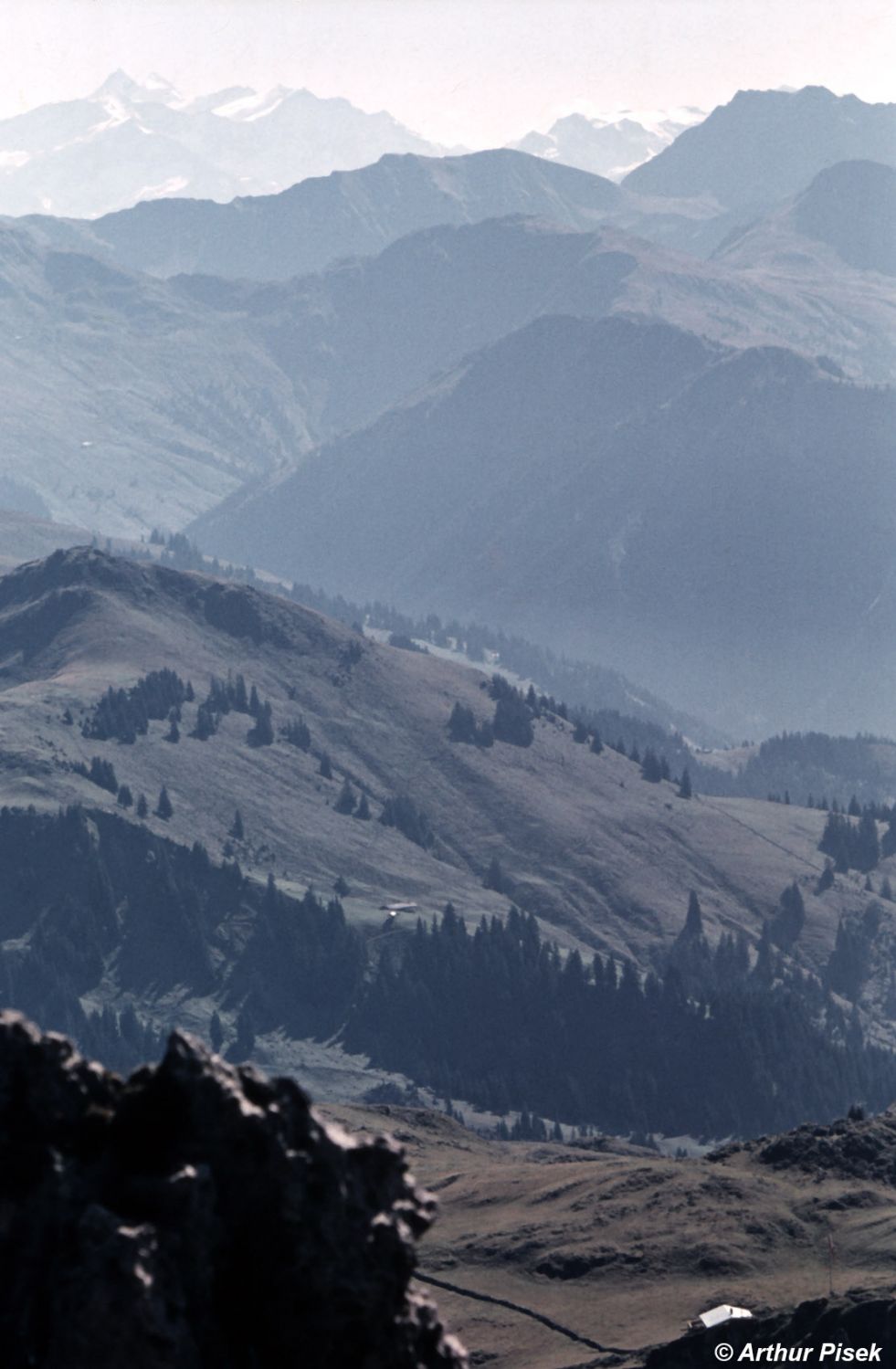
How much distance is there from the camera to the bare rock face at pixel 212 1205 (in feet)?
114

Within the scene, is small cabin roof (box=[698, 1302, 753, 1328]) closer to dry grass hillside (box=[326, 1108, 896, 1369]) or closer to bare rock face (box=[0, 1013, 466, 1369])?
dry grass hillside (box=[326, 1108, 896, 1369])

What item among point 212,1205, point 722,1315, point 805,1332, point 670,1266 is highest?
point 212,1205

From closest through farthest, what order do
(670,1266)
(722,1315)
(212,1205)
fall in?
(212,1205) → (722,1315) → (670,1266)

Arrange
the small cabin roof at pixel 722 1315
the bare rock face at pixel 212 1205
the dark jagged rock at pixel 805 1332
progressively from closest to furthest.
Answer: the bare rock face at pixel 212 1205
the dark jagged rock at pixel 805 1332
the small cabin roof at pixel 722 1315

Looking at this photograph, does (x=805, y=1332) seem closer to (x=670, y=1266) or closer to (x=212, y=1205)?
(x=670, y=1266)

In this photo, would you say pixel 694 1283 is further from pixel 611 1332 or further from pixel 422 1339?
pixel 422 1339

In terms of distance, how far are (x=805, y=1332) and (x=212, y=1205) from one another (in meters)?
122

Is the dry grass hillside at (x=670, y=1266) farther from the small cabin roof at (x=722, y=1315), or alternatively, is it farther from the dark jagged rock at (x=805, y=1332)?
the dark jagged rock at (x=805, y=1332)

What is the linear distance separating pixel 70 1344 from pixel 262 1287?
3794mm

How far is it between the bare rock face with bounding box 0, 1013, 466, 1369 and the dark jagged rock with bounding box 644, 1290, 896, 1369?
11395 centimetres

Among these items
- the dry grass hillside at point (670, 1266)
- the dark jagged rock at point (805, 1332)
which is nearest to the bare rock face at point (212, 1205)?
the dark jagged rock at point (805, 1332)

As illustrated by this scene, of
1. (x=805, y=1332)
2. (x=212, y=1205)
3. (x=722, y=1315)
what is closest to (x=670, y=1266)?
(x=722, y=1315)

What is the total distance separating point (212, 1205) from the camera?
35.2m

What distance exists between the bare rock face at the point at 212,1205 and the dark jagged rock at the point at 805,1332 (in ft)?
374
